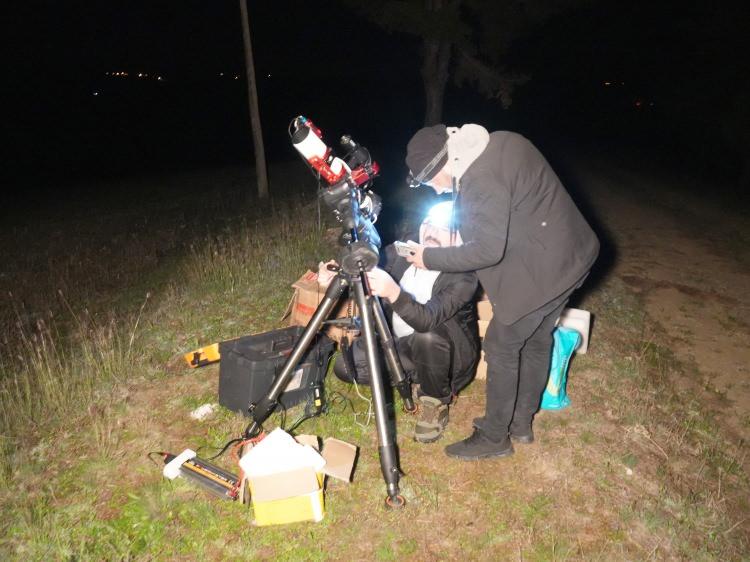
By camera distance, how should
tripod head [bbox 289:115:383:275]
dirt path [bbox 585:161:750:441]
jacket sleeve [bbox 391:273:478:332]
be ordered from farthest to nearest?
1. dirt path [bbox 585:161:750:441]
2. jacket sleeve [bbox 391:273:478:332]
3. tripod head [bbox 289:115:383:275]

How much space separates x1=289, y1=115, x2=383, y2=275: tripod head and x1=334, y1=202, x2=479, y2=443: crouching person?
40 cm

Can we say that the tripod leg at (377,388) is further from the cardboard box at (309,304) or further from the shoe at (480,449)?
the cardboard box at (309,304)

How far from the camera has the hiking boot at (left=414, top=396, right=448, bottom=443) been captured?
316 cm

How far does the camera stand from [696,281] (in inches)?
254

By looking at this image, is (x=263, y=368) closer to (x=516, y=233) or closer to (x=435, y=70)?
(x=516, y=233)

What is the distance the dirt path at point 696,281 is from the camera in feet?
13.3

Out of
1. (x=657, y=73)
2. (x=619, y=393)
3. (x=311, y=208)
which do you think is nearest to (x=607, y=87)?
(x=657, y=73)

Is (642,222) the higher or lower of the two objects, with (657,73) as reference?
lower

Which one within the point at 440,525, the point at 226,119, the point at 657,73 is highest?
the point at 657,73

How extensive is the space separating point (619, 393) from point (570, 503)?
1.33 m

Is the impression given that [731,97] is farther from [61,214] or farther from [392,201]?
[61,214]

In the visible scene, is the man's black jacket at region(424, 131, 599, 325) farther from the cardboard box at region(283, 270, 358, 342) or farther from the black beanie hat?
the cardboard box at region(283, 270, 358, 342)

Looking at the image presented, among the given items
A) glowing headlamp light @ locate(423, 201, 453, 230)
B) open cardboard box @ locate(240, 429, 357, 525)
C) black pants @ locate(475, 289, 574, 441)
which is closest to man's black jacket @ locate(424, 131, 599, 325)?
black pants @ locate(475, 289, 574, 441)

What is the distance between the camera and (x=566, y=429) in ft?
10.9
